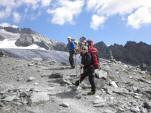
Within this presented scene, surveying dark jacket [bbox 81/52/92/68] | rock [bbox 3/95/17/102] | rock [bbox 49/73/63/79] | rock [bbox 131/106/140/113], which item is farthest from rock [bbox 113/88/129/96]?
rock [bbox 3/95/17/102]

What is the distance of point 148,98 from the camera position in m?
22.2

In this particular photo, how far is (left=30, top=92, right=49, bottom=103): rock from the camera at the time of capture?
18.6 metres

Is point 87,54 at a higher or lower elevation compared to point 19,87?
higher

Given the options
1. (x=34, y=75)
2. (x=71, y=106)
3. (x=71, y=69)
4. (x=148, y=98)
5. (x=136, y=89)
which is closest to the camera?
(x=71, y=106)

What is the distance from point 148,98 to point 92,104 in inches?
175

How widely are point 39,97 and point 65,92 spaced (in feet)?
7.37

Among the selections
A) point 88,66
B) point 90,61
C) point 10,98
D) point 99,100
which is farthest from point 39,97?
point 90,61

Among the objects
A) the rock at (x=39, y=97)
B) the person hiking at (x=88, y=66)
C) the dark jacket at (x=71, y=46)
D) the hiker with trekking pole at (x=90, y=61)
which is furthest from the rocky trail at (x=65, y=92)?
the dark jacket at (x=71, y=46)

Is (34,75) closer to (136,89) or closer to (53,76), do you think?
(53,76)

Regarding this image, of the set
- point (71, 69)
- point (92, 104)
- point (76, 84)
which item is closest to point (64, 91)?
point (76, 84)

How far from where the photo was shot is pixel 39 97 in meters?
18.9

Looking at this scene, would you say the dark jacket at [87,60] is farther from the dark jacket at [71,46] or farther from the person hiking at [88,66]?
the dark jacket at [71,46]

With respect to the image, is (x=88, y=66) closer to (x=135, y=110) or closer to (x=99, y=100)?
(x=99, y=100)

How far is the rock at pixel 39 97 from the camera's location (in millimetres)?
18633
